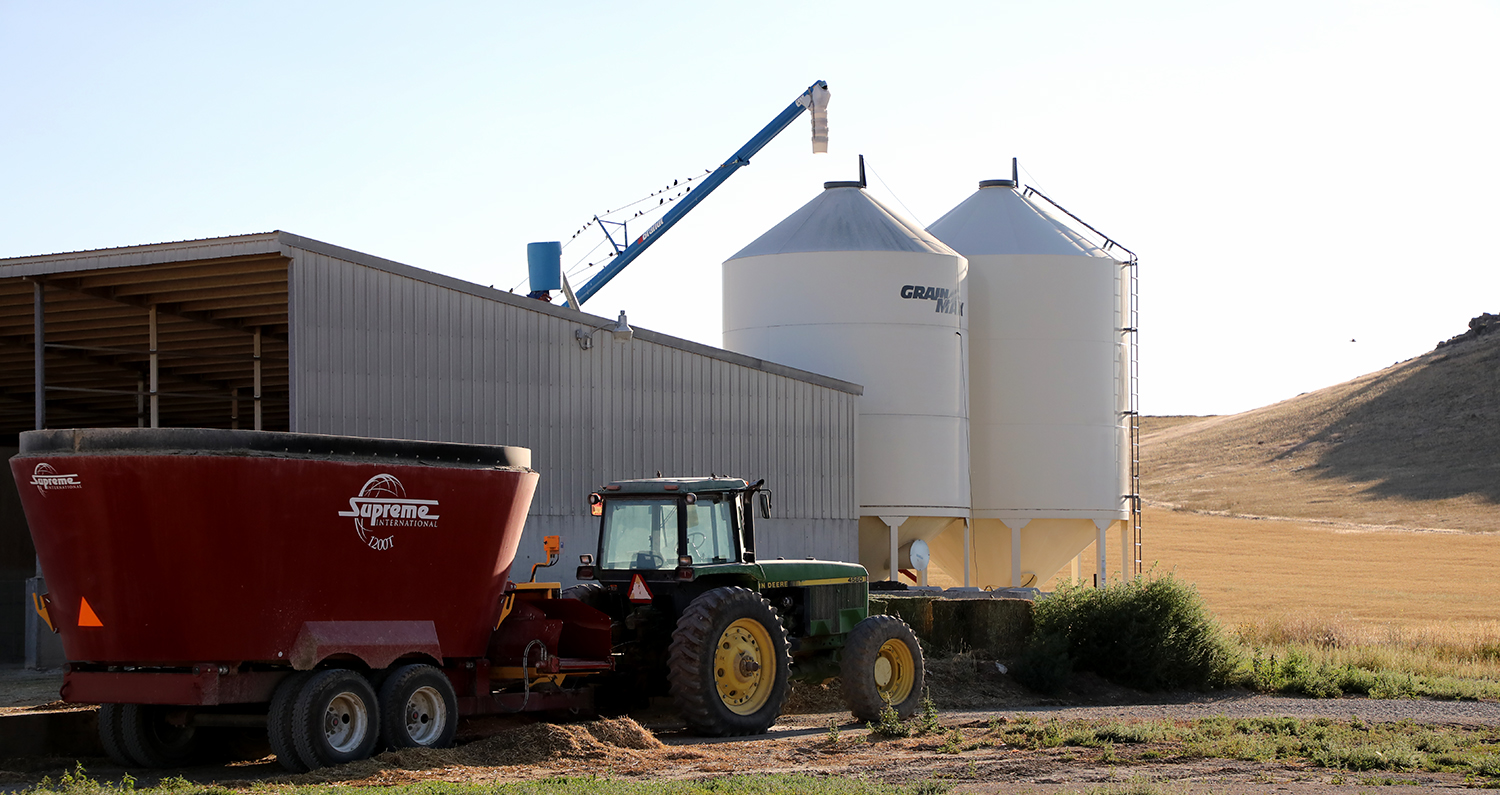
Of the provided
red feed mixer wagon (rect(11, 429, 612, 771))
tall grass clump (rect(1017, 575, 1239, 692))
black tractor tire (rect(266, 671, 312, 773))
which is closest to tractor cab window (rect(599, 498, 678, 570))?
red feed mixer wagon (rect(11, 429, 612, 771))

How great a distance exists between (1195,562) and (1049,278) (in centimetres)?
3154

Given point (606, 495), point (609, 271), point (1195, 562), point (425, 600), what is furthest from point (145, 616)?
point (1195, 562)

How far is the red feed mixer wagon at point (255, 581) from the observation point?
1185 centimetres

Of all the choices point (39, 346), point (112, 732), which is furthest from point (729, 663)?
point (39, 346)

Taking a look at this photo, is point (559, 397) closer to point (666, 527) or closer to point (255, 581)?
point (666, 527)

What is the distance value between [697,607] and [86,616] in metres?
5.64

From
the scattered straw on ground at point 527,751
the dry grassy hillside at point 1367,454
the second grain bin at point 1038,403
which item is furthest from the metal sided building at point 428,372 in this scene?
the dry grassy hillside at point 1367,454

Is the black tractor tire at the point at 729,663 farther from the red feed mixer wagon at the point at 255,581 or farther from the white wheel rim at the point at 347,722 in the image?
the white wheel rim at the point at 347,722

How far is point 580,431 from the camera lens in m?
24.4

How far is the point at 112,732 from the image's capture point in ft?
42.9

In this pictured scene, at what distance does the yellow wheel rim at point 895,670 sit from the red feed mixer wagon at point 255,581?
230 inches

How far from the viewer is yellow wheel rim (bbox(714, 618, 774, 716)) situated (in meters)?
15.4

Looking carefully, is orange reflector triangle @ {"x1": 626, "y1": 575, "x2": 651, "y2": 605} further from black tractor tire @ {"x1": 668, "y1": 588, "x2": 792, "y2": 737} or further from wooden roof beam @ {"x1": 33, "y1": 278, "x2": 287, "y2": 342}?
wooden roof beam @ {"x1": 33, "y1": 278, "x2": 287, "y2": 342}

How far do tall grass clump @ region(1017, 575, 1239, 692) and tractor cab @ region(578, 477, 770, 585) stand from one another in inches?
265
